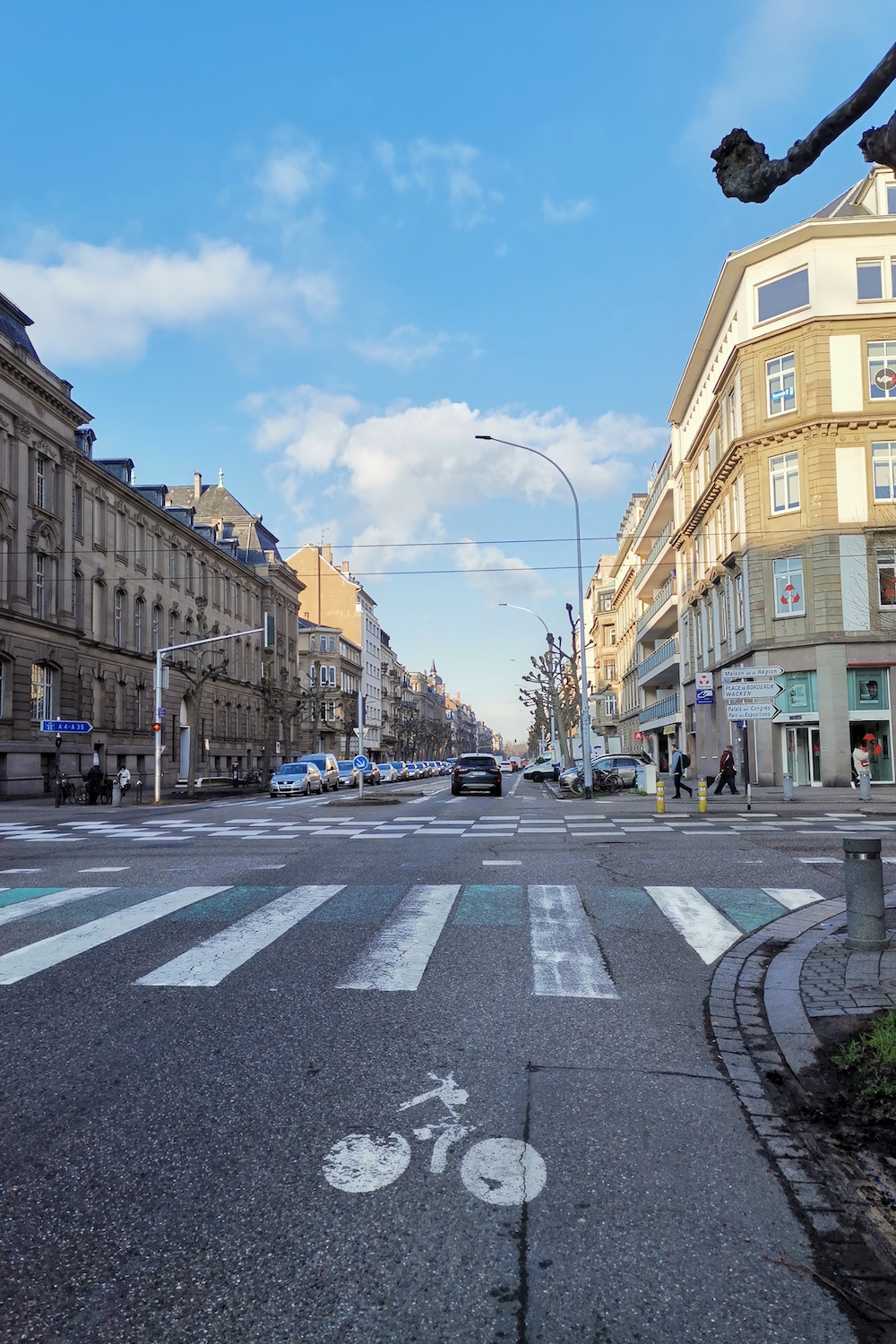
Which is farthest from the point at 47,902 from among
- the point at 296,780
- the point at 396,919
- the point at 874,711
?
the point at 296,780

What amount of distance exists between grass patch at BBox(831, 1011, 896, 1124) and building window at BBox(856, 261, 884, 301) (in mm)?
33870

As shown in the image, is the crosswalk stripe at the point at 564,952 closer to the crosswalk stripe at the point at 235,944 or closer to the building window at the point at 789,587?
the crosswalk stripe at the point at 235,944

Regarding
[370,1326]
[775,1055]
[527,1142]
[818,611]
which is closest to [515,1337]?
[370,1326]

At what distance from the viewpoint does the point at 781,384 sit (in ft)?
113

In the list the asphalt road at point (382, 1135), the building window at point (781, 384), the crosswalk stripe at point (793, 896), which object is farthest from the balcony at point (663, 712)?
the asphalt road at point (382, 1135)

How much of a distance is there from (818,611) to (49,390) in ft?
105

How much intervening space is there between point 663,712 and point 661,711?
79cm

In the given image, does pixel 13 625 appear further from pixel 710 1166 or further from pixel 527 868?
pixel 710 1166

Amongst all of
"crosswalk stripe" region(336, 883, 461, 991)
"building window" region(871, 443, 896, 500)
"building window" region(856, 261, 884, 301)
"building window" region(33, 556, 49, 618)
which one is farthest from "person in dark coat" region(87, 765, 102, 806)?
"building window" region(856, 261, 884, 301)

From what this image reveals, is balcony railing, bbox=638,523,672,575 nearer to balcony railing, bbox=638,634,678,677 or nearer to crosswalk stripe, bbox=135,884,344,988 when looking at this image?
balcony railing, bbox=638,634,678,677

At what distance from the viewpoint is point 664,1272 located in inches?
113

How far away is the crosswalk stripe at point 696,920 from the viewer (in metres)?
7.50

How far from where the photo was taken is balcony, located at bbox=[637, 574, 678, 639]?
53128mm

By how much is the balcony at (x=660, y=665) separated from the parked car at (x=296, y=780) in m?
20.0
